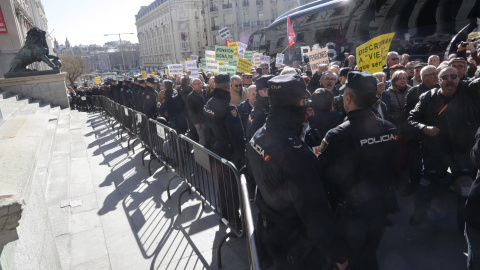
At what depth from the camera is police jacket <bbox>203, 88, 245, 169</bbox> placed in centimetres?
466

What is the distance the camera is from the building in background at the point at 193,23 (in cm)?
6450

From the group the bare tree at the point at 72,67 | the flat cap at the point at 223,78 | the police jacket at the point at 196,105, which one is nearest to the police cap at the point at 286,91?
the flat cap at the point at 223,78

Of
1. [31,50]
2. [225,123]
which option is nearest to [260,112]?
[225,123]

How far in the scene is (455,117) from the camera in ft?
13.0

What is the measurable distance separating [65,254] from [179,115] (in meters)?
4.33

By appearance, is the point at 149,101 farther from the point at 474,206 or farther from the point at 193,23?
the point at 193,23

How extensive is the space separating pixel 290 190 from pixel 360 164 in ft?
2.33

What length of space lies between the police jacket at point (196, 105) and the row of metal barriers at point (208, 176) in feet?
1.93

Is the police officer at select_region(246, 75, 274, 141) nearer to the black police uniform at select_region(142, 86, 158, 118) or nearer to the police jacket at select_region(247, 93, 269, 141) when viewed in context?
the police jacket at select_region(247, 93, 269, 141)

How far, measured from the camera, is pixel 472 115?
392 centimetres

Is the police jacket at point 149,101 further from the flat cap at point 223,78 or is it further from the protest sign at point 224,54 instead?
the flat cap at point 223,78

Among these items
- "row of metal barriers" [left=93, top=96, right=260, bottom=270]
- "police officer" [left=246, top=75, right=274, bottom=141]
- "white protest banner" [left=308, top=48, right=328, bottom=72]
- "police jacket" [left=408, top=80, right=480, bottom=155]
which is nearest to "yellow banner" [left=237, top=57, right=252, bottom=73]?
"white protest banner" [left=308, top=48, right=328, bottom=72]

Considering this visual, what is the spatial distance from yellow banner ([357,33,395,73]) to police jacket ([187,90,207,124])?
3086 millimetres

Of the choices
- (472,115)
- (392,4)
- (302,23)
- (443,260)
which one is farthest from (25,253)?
(302,23)
